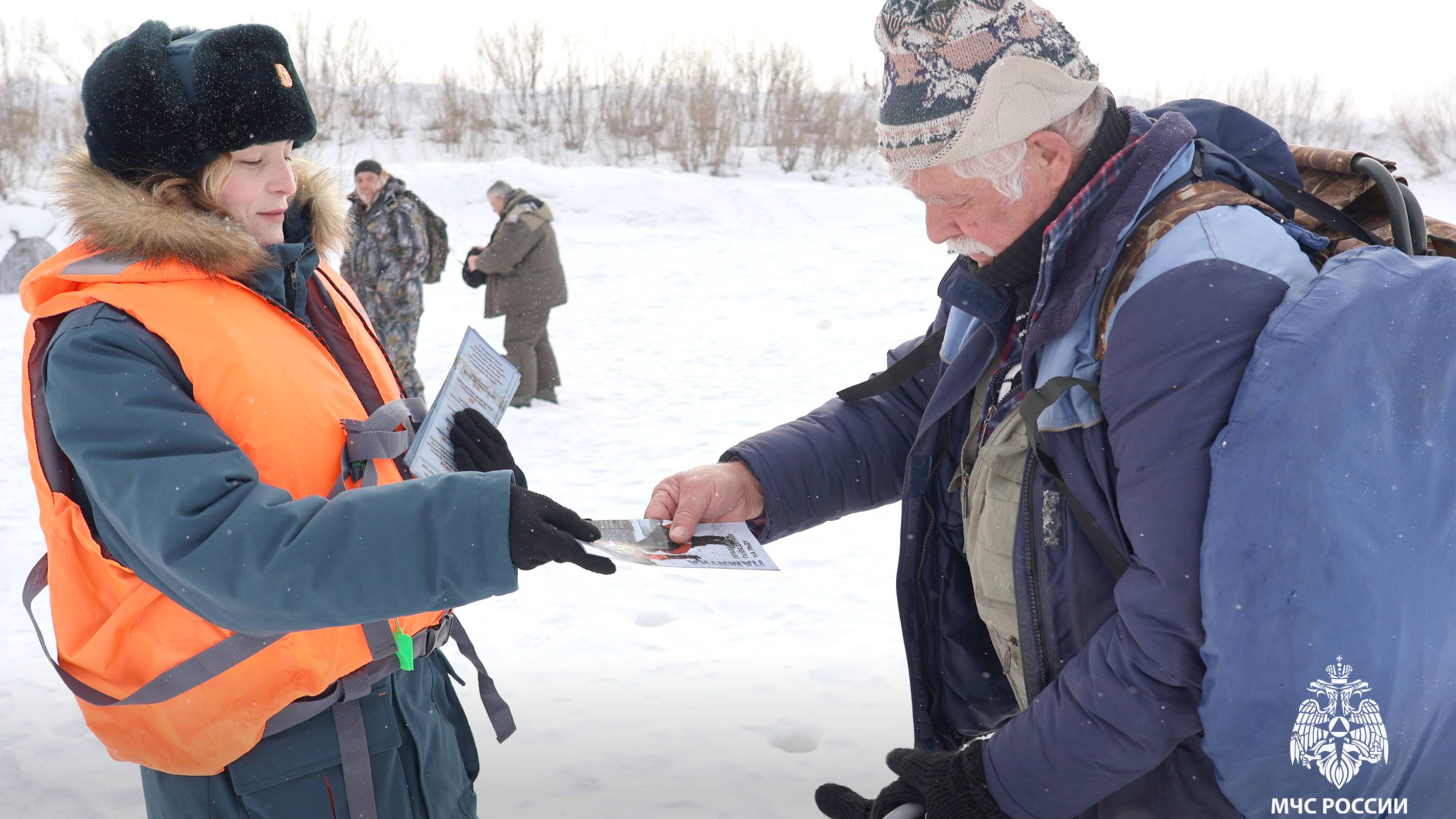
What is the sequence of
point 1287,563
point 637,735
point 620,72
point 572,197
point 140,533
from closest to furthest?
point 1287,563 < point 140,533 < point 637,735 < point 572,197 < point 620,72

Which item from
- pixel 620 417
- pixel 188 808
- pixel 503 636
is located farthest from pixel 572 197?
pixel 188 808

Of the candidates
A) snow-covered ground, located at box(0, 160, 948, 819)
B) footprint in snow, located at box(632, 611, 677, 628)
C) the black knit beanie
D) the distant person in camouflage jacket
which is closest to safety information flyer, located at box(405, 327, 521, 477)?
the black knit beanie

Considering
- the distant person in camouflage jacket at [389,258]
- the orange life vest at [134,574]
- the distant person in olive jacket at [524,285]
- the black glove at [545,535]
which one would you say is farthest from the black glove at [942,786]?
the distant person in olive jacket at [524,285]

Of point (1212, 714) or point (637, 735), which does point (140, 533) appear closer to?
point (1212, 714)

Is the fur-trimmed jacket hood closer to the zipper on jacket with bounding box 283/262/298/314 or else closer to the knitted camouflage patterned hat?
the zipper on jacket with bounding box 283/262/298/314

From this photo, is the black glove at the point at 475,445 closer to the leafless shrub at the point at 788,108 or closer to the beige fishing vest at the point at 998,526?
the beige fishing vest at the point at 998,526

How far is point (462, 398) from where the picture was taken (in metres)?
1.80

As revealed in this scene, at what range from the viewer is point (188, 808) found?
5.21ft

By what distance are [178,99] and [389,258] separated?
5177mm

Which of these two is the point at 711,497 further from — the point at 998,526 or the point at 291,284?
the point at 291,284

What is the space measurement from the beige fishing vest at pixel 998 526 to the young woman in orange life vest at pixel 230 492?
58cm

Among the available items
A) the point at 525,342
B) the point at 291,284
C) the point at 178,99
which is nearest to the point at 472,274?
the point at 525,342

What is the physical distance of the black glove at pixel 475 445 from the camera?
178 centimetres

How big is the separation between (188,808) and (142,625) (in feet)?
1.08
